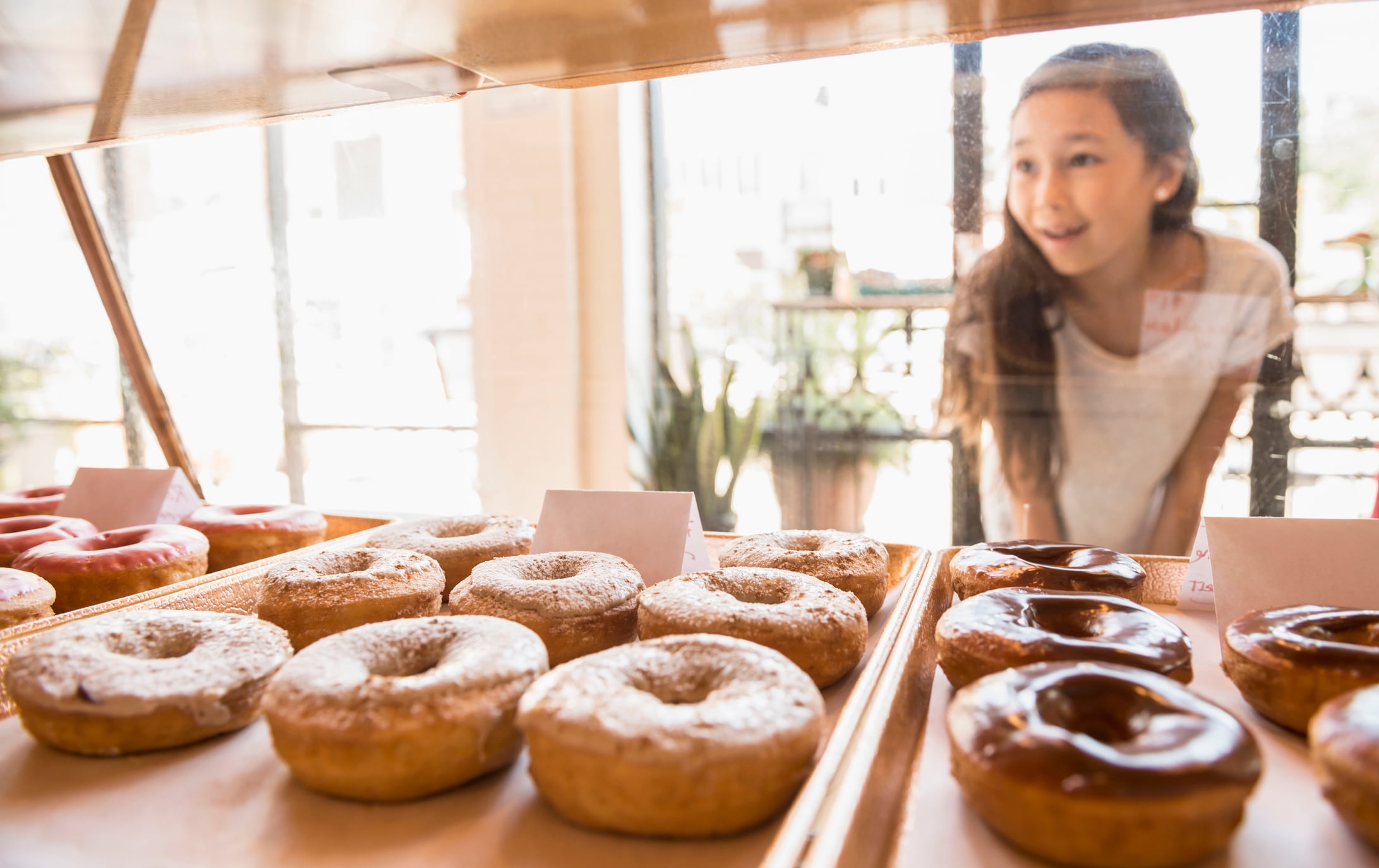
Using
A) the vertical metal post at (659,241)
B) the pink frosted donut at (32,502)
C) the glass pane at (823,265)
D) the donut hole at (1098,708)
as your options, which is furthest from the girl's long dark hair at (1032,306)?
the pink frosted donut at (32,502)

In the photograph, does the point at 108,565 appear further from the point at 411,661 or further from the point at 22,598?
the point at 411,661

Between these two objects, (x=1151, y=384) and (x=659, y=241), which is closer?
(x=1151, y=384)

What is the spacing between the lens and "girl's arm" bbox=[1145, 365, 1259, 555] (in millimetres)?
2240

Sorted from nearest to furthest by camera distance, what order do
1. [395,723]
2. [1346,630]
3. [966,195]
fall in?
1. [395,723]
2. [1346,630]
3. [966,195]

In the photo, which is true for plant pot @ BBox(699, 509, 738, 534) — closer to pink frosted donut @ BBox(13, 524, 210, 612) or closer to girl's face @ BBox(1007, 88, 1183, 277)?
girl's face @ BBox(1007, 88, 1183, 277)

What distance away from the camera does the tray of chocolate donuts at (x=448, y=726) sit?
0.68 metres

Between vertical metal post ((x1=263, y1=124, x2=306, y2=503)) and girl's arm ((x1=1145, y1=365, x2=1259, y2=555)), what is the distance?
373 cm

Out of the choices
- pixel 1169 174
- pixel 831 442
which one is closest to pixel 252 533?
pixel 831 442

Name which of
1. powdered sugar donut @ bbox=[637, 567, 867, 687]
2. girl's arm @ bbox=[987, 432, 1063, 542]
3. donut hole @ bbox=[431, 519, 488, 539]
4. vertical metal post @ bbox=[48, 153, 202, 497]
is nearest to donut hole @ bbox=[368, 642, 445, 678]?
powdered sugar donut @ bbox=[637, 567, 867, 687]

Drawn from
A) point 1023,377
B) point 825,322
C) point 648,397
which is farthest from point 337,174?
point 1023,377

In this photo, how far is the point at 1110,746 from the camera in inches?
26.9

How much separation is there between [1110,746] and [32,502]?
218cm

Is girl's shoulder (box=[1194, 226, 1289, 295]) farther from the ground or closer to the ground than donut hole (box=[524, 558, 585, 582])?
farther from the ground

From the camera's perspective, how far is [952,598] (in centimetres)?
127
